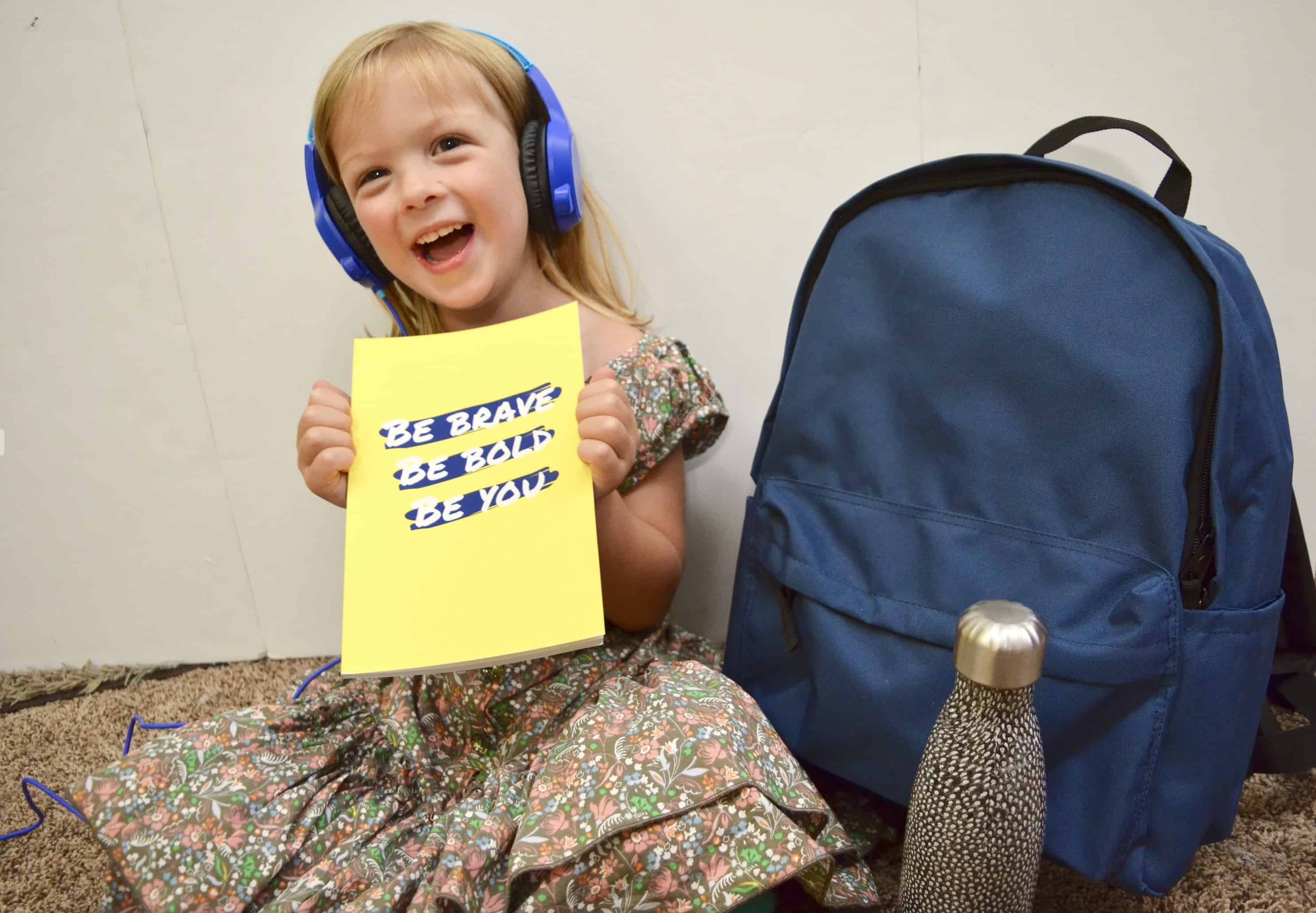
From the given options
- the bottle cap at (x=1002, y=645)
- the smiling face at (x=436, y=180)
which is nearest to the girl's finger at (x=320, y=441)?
the smiling face at (x=436, y=180)

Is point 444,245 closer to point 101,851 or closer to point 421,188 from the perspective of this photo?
point 421,188

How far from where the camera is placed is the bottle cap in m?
0.44

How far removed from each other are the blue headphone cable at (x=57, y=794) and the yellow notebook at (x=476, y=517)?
0.14 meters

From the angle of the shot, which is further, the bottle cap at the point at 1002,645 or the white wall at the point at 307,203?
the white wall at the point at 307,203

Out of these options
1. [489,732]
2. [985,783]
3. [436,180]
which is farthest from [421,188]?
[985,783]

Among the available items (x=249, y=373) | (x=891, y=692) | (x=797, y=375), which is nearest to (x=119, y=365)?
(x=249, y=373)

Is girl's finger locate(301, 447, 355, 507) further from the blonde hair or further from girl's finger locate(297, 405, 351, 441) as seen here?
the blonde hair

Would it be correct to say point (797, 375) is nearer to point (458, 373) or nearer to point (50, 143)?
point (458, 373)

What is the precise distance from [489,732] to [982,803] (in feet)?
1.37

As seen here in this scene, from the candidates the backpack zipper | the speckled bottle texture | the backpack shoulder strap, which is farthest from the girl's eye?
the backpack shoulder strap

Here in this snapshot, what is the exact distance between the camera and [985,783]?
1.57 feet

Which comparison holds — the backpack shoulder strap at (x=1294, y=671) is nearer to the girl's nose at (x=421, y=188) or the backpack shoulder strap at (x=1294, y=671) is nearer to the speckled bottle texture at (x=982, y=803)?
the speckled bottle texture at (x=982, y=803)

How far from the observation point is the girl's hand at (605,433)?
620 mm

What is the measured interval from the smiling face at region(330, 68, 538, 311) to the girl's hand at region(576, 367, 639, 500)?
0.59ft
